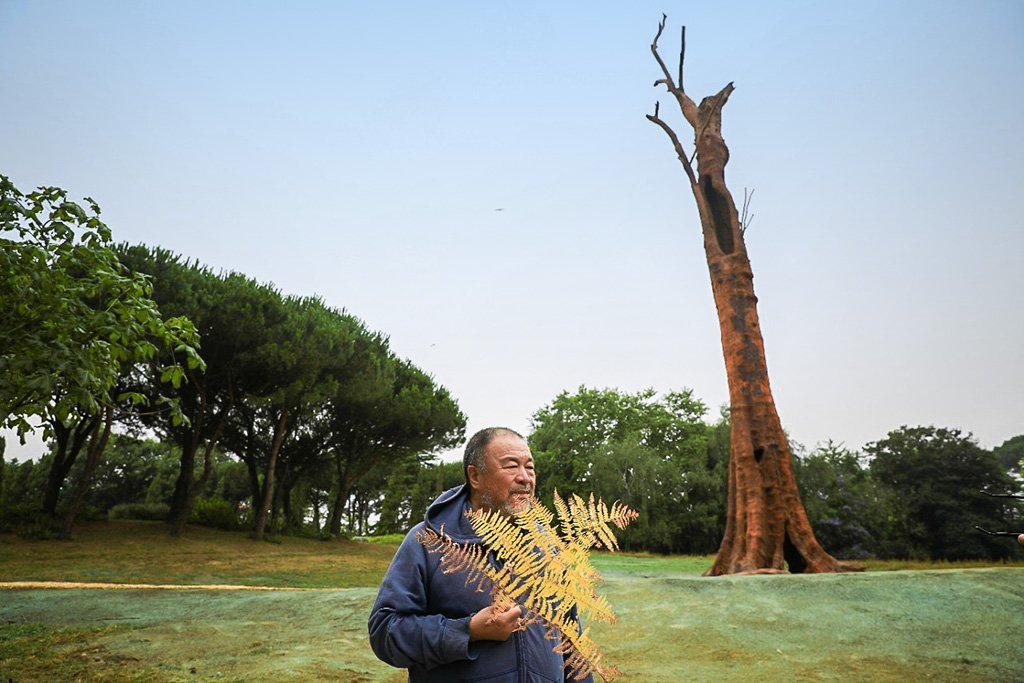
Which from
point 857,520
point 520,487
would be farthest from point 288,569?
point 857,520

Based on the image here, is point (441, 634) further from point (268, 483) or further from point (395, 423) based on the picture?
point (395, 423)

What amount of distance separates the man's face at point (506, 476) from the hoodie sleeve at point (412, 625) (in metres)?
0.32

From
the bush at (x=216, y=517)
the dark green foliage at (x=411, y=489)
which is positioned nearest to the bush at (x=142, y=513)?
the bush at (x=216, y=517)

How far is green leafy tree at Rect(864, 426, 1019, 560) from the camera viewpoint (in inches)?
597

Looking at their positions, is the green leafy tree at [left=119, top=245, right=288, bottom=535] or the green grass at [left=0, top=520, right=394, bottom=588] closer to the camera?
the green grass at [left=0, top=520, right=394, bottom=588]

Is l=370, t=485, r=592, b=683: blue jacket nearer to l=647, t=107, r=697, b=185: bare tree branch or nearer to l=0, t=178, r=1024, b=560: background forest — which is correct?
l=0, t=178, r=1024, b=560: background forest

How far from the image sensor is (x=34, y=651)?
482 centimetres

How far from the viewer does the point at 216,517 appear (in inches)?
926

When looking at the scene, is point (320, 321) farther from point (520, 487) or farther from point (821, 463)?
point (520, 487)

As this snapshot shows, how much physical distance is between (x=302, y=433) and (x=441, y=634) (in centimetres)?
2547

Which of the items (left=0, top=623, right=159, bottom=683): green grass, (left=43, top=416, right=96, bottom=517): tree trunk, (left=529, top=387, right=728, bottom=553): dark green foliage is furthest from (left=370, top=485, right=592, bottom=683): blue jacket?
(left=43, top=416, right=96, bottom=517): tree trunk

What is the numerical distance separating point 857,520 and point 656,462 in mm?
6473

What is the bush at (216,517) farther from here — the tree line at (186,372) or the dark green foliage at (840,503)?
the dark green foliage at (840,503)

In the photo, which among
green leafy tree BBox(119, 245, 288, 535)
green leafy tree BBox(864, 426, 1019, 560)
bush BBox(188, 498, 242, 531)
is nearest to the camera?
green leafy tree BBox(864, 426, 1019, 560)
